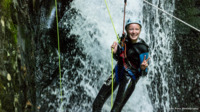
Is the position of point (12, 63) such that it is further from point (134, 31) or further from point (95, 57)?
point (95, 57)

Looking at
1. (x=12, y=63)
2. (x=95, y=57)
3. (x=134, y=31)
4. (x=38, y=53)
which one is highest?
(x=134, y=31)

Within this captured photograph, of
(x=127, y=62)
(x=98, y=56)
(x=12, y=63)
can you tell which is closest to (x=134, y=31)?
(x=127, y=62)

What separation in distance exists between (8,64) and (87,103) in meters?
2.87

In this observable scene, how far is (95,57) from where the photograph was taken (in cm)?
475

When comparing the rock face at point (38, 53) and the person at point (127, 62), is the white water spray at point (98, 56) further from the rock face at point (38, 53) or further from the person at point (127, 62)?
the person at point (127, 62)

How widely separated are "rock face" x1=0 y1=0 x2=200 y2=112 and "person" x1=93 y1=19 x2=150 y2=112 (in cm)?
111

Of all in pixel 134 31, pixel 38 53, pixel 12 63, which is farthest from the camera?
pixel 38 53

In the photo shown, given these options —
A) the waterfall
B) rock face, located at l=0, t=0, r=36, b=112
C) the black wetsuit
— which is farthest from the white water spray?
rock face, located at l=0, t=0, r=36, b=112

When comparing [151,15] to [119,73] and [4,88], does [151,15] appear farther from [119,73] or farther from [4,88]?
[4,88]

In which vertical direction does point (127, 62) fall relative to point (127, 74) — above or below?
above

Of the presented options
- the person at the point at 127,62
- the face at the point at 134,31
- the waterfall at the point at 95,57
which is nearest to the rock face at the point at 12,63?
the person at the point at 127,62

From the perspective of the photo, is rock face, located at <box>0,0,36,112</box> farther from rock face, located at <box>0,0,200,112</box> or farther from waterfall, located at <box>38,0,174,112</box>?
waterfall, located at <box>38,0,174,112</box>

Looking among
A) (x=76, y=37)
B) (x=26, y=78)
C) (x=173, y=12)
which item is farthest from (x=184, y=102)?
(x=26, y=78)

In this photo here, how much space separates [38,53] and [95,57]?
1.42m
